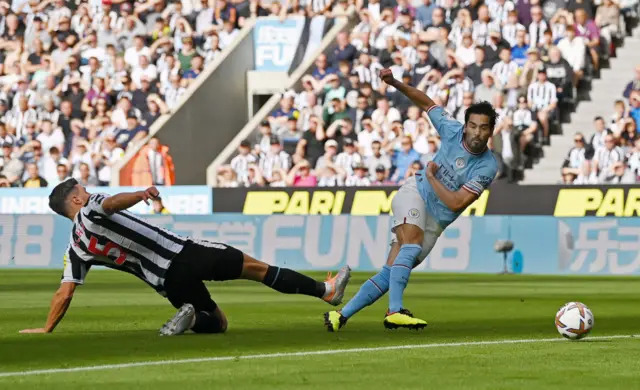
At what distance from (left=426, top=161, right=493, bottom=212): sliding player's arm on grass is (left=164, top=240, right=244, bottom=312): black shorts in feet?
5.30

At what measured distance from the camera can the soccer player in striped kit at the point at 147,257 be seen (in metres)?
11.1

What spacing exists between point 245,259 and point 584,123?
17.7 meters

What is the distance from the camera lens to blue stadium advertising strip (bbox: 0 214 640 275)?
78.1ft

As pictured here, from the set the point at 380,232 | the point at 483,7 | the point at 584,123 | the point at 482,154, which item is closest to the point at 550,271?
the point at 380,232

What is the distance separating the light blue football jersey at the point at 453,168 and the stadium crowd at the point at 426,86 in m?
15.2

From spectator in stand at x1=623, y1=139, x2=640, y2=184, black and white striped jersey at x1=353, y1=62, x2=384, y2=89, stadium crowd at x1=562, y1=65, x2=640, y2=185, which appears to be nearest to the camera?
spectator in stand at x1=623, y1=139, x2=640, y2=184

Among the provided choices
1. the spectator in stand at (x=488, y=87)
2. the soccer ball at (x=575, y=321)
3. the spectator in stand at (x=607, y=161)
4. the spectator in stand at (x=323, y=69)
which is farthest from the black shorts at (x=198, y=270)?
the spectator in stand at (x=323, y=69)

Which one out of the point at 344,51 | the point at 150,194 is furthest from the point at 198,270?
the point at 344,51

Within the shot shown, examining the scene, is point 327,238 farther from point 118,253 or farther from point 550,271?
point 118,253

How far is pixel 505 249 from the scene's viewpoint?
24297mm

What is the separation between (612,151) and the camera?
25547 millimetres

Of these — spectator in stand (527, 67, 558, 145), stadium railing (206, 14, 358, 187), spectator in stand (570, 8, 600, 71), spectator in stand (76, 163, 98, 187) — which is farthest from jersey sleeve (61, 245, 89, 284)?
spectator in stand (76, 163, 98, 187)

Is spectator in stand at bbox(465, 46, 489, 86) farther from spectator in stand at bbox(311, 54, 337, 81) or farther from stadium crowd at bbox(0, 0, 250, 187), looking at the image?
stadium crowd at bbox(0, 0, 250, 187)

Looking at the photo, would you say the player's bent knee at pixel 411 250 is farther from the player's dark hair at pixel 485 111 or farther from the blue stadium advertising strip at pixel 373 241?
the blue stadium advertising strip at pixel 373 241
